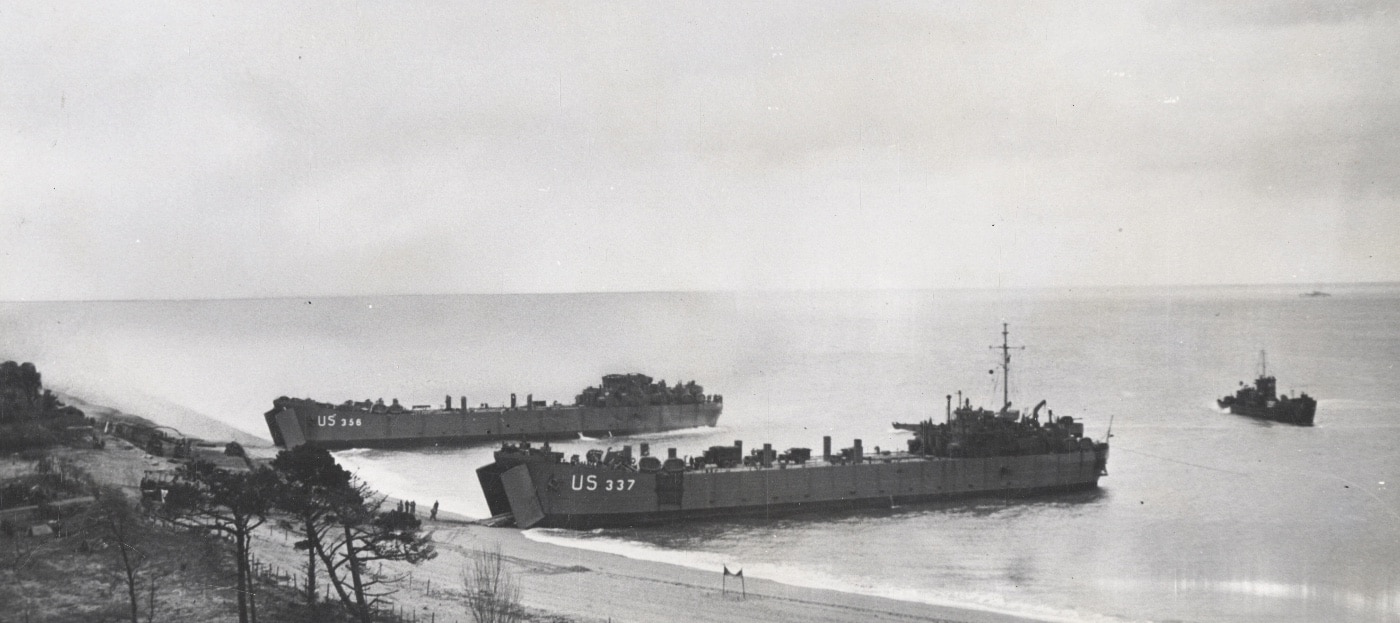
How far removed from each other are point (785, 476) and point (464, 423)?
1114 inches

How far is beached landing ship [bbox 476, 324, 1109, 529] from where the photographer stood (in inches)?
1484

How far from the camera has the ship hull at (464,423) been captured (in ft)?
190

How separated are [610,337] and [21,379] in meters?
134

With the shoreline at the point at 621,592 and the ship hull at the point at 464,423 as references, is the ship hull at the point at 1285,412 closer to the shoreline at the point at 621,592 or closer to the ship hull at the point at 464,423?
the ship hull at the point at 464,423

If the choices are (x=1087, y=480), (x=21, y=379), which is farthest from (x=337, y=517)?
(x=1087, y=480)

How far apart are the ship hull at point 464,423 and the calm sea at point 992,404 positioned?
62.9 inches

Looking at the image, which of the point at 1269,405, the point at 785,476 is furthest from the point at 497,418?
the point at 1269,405

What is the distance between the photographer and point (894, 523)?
3959 cm

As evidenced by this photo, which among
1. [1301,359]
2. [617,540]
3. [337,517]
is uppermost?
[1301,359]

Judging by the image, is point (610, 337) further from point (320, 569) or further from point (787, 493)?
point (320, 569)

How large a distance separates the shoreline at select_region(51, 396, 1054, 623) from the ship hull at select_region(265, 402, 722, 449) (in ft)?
79.4

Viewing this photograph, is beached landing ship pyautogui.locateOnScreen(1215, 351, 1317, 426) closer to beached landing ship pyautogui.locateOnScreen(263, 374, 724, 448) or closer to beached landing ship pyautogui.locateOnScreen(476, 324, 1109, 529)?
beached landing ship pyautogui.locateOnScreen(476, 324, 1109, 529)

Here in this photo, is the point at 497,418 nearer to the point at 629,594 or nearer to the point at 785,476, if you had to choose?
the point at 785,476

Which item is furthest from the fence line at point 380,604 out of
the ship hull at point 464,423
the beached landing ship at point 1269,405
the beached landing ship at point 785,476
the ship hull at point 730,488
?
the beached landing ship at point 1269,405
